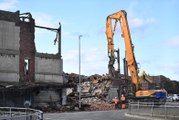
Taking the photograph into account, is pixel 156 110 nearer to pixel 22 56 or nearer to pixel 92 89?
pixel 22 56

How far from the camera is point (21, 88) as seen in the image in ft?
153

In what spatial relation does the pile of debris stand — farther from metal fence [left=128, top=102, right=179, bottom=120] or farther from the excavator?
metal fence [left=128, top=102, right=179, bottom=120]

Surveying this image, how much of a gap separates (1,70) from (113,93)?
2183cm

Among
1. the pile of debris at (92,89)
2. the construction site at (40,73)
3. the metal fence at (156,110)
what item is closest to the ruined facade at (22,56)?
the construction site at (40,73)

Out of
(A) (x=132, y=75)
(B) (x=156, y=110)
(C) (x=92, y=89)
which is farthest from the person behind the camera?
(C) (x=92, y=89)

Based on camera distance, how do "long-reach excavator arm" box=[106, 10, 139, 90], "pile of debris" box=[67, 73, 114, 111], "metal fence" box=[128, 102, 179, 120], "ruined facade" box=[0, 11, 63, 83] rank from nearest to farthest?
"metal fence" box=[128, 102, 179, 120], "long-reach excavator arm" box=[106, 10, 139, 90], "ruined facade" box=[0, 11, 63, 83], "pile of debris" box=[67, 73, 114, 111]

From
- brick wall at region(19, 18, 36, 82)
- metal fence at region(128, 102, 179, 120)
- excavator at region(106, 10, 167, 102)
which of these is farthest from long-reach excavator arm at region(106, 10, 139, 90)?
metal fence at region(128, 102, 179, 120)

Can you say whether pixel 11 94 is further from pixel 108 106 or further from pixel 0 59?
pixel 108 106

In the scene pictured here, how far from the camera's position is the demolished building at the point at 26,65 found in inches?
1959

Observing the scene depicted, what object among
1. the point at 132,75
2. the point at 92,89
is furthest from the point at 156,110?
the point at 92,89

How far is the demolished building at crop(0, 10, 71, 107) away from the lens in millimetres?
49763

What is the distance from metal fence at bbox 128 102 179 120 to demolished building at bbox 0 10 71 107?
15.9 m

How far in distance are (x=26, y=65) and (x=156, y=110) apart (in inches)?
1098

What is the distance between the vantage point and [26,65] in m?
54.6
